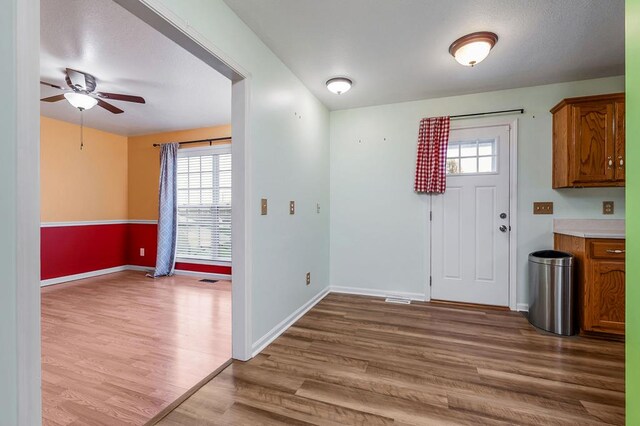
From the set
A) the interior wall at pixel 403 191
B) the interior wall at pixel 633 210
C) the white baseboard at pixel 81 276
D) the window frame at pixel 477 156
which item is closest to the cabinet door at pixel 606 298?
the interior wall at pixel 403 191

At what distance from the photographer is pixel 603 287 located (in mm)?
2523

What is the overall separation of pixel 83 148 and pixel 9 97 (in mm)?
4856

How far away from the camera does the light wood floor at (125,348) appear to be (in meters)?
1.70

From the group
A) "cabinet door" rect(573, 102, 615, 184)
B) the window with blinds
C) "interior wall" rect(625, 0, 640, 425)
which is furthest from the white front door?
the window with blinds

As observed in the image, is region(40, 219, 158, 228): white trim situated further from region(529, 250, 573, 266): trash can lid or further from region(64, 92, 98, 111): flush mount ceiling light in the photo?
region(529, 250, 573, 266): trash can lid

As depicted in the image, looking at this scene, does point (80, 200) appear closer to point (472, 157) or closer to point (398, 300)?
point (398, 300)

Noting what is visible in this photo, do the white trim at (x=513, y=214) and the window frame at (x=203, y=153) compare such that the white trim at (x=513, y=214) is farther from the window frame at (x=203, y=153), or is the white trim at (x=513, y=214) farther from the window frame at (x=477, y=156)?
the window frame at (x=203, y=153)

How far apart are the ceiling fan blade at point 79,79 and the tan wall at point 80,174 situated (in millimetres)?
1896

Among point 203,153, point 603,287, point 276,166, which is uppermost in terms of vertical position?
point 203,153

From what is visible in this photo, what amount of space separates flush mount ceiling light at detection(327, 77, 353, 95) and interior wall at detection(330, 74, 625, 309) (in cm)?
85

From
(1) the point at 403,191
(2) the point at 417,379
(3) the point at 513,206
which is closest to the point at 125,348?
(2) the point at 417,379

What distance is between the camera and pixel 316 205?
11.7 feet

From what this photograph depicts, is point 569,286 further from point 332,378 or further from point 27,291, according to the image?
point 27,291

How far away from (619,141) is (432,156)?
163cm
